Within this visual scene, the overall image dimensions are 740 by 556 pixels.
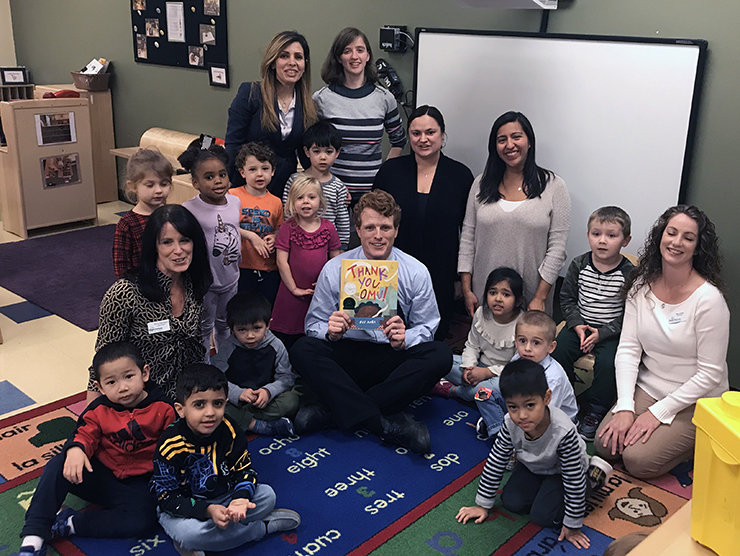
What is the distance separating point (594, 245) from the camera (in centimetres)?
315

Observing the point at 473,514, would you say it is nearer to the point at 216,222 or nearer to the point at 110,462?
the point at 110,462

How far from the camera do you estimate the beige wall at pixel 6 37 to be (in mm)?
7277

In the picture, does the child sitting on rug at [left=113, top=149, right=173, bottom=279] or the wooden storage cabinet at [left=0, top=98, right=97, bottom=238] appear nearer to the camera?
the child sitting on rug at [left=113, top=149, right=173, bottom=279]

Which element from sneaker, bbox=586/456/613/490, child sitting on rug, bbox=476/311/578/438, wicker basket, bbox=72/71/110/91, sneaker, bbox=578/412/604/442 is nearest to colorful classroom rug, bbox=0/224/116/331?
wicker basket, bbox=72/71/110/91

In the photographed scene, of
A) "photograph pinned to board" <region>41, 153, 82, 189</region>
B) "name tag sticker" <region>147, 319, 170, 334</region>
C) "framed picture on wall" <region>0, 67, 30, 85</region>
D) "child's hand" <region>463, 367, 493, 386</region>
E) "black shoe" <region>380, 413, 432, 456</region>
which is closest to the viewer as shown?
"name tag sticker" <region>147, 319, 170, 334</region>

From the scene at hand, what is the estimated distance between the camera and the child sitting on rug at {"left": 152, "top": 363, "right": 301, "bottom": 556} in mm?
2248

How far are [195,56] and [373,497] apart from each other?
4096 millimetres

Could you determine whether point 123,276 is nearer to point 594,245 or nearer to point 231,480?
point 231,480

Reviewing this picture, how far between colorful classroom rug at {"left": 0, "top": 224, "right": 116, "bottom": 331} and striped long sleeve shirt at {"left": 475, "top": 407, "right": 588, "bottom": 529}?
8.42ft

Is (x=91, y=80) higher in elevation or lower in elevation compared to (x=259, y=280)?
higher

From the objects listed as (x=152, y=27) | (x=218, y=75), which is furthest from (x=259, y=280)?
(x=152, y=27)

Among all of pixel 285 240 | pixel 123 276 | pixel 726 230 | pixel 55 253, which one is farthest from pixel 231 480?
pixel 55 253

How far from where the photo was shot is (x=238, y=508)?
2230mm

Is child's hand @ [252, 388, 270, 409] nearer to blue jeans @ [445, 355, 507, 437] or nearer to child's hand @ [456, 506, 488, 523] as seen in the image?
blue jeans @ [445, 355, 507, 437]
